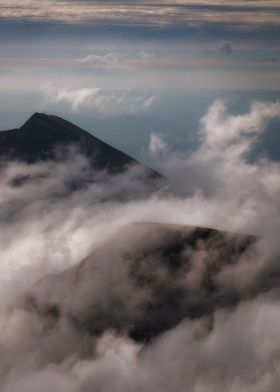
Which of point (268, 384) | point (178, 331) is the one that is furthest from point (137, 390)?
point (268, 384)

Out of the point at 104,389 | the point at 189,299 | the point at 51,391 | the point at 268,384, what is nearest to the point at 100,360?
the point at 104,389

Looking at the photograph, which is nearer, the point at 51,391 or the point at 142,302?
the point at 51,391

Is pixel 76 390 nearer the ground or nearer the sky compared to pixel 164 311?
nearer the ground

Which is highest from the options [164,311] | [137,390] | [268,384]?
[164,311]

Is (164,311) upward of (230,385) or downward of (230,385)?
upward

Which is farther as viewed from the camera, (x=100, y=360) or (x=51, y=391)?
(x=100, y=360)

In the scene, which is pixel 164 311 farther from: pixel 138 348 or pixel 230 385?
pixel 230 385

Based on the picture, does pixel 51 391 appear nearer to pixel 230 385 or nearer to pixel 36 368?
pixel 36 368

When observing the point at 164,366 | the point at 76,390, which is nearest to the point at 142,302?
the point at 164,366

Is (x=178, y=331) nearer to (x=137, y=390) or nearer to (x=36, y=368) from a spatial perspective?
(x=137, y=390)
